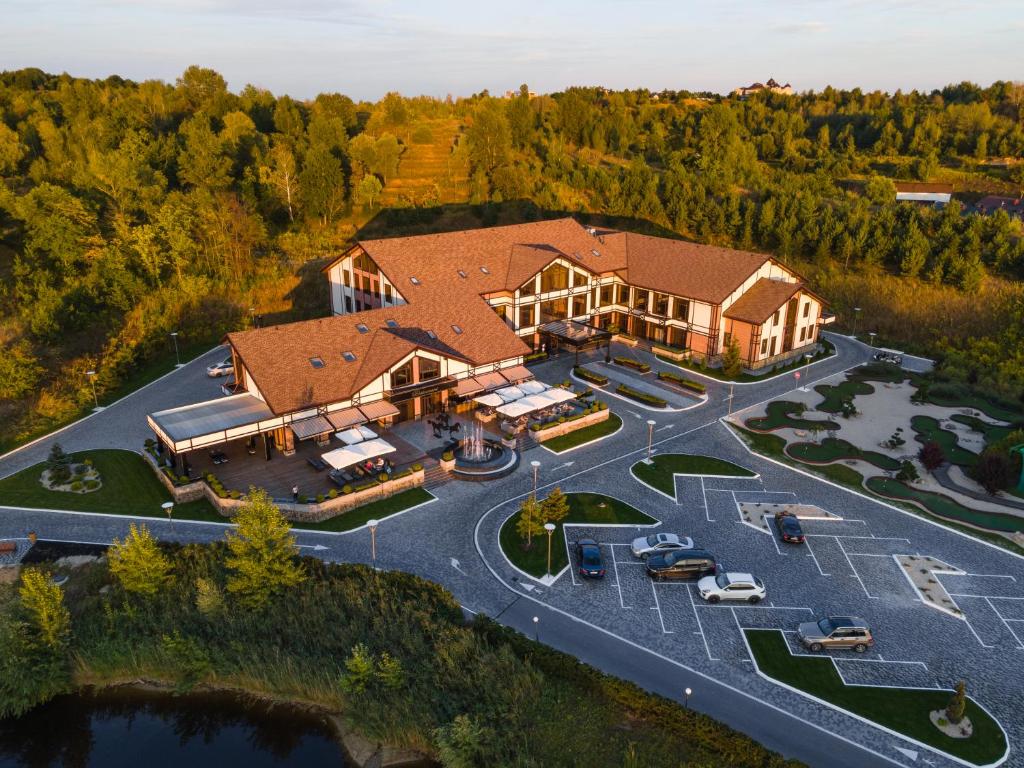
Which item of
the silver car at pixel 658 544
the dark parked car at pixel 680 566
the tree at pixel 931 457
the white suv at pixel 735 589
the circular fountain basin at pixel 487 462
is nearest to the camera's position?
the white suv at pixel 735 589

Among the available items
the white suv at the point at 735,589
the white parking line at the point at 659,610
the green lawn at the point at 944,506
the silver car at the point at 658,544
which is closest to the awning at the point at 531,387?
the silver car at the point at 658,544

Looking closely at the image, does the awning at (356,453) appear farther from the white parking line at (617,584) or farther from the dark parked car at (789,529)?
the dark parked car at (789,529)

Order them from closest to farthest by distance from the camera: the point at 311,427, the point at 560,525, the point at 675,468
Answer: the point at 560,525 < the point at 311,427 < the point at 675,468

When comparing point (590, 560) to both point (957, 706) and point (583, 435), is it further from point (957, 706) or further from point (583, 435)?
point (957, 706)

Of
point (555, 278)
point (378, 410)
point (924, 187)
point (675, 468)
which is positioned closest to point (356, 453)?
point (378, 410)

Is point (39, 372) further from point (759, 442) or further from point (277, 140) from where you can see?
point (277, 140)

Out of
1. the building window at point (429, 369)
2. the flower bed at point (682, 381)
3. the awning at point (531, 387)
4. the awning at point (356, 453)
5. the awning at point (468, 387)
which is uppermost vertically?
the building window at point (429, 369)

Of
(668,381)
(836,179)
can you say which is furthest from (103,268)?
(836,179)
